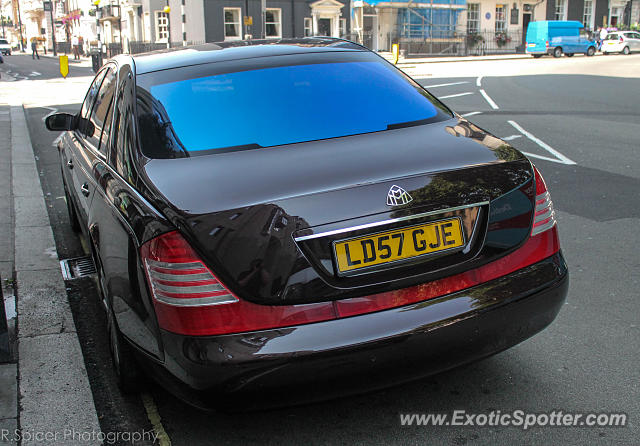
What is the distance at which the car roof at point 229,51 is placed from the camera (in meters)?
3.52

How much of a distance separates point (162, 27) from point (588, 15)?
A: 3471cm

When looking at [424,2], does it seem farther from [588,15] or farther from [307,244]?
[307,244]

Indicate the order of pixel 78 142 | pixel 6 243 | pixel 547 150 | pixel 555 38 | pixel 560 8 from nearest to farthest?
pixel 78 142 → pixel 6 243 → pixel 547 150 → pixel 555 38 → pixel 560 8

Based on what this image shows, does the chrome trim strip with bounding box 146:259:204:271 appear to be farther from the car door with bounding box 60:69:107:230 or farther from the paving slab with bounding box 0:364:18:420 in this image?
the car door with bounding box 60:69:107:230

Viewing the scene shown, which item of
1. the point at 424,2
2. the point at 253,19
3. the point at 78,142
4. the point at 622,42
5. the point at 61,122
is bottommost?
the point at 78,142

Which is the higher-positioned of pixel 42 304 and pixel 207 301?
pixel 207 301

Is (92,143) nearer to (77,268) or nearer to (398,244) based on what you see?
(77,268)

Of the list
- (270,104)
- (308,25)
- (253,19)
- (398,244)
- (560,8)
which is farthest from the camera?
(560,8)

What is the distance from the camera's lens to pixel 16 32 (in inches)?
4370

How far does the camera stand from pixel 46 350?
3.74 meters

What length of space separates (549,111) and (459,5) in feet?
121

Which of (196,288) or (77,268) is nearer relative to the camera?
(196,288)

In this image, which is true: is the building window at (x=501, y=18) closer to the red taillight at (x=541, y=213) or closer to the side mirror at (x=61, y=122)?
the side mirror at (x=61, y=122)

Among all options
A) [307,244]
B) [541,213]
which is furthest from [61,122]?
[541,213]
